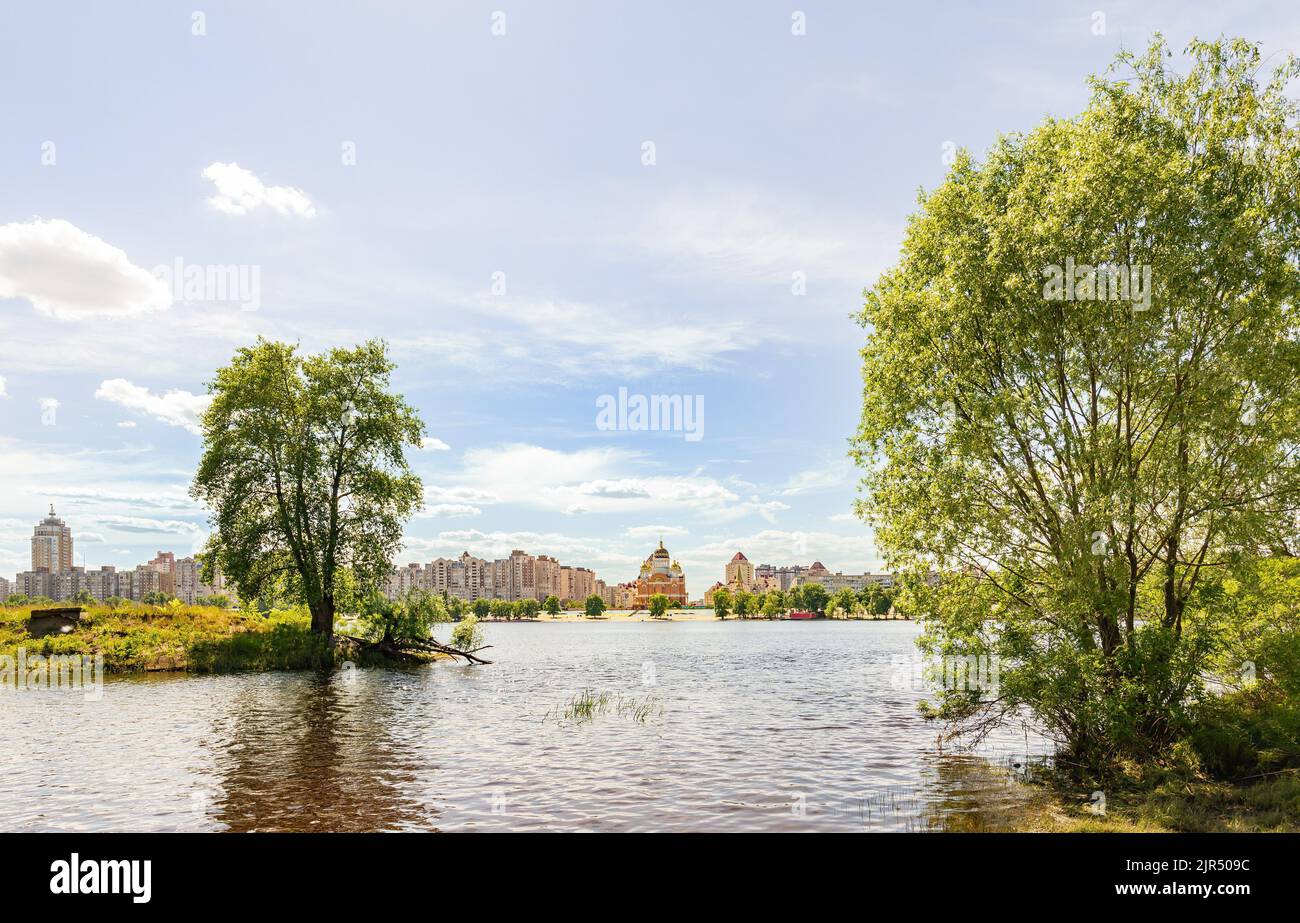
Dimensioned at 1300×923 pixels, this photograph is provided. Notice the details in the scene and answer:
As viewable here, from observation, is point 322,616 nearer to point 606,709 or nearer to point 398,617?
point 398,617

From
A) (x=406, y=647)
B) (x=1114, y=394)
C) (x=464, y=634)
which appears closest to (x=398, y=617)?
(x=406, y=647)

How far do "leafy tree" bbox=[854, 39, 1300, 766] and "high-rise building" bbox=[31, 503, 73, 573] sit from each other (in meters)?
161

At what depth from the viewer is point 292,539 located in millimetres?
51844

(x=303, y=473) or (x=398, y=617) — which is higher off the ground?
(x=303, y=473)

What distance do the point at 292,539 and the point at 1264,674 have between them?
50.0 meters

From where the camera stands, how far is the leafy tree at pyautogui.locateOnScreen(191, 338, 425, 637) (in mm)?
51375

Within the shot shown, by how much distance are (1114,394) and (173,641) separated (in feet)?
161

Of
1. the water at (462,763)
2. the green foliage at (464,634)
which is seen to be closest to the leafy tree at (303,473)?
the green foliage at (464,634)

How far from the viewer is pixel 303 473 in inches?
2073

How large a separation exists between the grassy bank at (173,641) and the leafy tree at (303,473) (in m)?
2.51

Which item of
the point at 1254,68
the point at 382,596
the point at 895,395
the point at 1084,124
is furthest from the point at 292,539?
the point at 1254,68

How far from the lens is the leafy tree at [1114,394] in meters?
17.7

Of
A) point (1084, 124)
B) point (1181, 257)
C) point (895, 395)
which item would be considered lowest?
point (895, 395)
